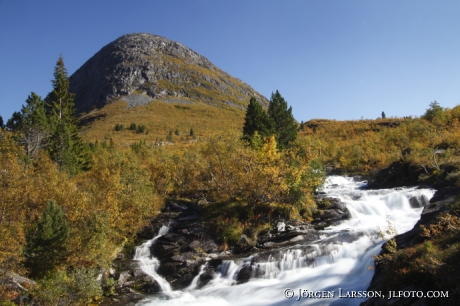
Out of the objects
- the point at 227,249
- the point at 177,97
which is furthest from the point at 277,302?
the point at 177,97

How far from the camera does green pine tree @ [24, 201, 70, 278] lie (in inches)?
773

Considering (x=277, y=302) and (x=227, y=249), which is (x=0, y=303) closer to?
(x=277, y=302)

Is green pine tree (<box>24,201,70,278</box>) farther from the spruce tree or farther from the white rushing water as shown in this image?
the spruce tree

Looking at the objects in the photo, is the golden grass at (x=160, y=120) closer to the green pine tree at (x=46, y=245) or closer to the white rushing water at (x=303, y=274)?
the green pine tree at (x=46, y=245)

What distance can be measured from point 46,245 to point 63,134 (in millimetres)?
28890

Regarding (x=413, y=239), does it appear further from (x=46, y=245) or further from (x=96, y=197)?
(x=96, y=197)

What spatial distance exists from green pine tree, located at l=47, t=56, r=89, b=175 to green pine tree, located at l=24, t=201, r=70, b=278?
21.7 metres

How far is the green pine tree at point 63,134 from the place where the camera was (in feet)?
140

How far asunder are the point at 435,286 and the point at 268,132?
43.1 metres

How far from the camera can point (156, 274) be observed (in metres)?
24.8

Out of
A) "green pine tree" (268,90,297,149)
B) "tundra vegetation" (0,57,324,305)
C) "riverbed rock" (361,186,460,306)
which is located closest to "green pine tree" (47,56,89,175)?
"tundra vegetation" (0,57,324,305)

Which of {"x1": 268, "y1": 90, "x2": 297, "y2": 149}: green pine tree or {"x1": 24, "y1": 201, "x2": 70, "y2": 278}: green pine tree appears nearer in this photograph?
{"x1": 24, "y1": 201, "x2": 70, "y2": 278}: green pine tree

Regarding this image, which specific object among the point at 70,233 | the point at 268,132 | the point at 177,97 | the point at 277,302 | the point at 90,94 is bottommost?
the point at 277,302

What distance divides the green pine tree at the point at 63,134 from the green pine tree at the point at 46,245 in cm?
2166
